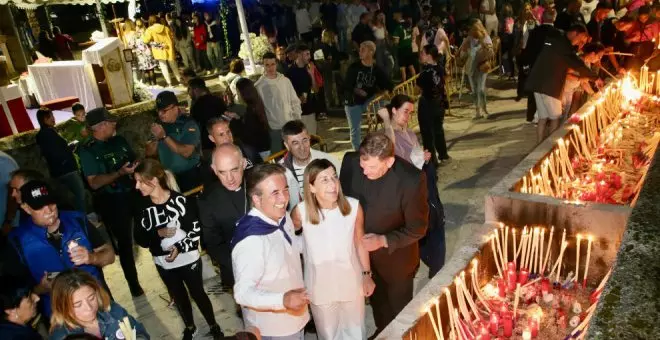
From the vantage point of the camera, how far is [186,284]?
15.0 ft

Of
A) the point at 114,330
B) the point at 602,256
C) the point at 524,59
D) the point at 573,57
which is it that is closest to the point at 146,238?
the point at 114,330

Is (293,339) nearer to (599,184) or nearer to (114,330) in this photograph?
(114,330)

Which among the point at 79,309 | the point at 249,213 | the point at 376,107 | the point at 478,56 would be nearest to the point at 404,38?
the point at 478,56

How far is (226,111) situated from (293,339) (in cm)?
399

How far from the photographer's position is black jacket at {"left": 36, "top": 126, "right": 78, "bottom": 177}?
6.41 m

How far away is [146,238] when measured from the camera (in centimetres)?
436

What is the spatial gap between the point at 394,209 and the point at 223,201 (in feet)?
4.47

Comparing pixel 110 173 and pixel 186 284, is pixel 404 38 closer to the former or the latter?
pixel 110 173

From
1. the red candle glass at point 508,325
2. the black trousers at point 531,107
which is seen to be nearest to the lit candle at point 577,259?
the red candle glass at point 508,325

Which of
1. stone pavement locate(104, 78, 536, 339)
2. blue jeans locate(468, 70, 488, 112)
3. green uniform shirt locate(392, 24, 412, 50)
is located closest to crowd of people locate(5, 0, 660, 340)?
stone pavement locate(104, 78, 536, 339)

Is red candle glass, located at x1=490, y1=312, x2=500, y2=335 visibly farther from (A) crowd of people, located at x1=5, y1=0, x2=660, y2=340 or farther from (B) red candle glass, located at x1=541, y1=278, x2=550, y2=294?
(A) crowd of people, located at x1=5, y1=0, x2=660, y2=340

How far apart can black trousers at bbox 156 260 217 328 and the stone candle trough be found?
209cm

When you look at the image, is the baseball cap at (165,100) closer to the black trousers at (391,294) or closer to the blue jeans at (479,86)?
the black trousers at (391,294)

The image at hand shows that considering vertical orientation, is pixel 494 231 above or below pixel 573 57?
below
